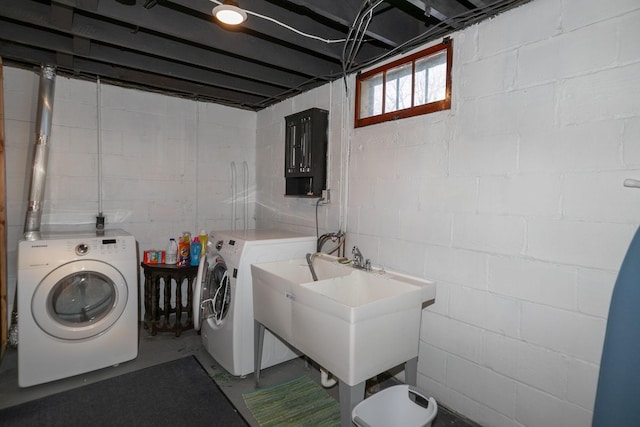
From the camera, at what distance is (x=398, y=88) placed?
2250 millimetres

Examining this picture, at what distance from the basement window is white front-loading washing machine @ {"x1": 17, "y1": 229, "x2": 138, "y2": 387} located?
2.08 m

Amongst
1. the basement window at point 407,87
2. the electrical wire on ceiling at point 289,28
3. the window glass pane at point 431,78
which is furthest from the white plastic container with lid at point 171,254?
the window glass pane at point 431,78

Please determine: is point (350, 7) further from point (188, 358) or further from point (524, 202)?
point (188, 358)

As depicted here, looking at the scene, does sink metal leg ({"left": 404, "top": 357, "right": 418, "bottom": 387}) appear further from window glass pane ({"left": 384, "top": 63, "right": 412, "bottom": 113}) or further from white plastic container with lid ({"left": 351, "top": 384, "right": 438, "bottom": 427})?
window glass pane ({"left": 384, "top": 63, "right": 412, "bottom": 113})

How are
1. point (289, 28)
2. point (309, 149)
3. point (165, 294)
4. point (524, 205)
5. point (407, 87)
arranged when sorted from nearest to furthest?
point (524, 205), point (289, 28), point (407, 87), point (309, 149), point (165, 294)

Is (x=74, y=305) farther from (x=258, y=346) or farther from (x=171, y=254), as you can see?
(x=258, y=346)

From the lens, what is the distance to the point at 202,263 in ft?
8.48

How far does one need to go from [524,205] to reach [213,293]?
222 cm

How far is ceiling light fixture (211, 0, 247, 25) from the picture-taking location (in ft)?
4.75

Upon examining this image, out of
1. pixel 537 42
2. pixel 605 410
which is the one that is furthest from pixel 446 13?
pixel 605 410

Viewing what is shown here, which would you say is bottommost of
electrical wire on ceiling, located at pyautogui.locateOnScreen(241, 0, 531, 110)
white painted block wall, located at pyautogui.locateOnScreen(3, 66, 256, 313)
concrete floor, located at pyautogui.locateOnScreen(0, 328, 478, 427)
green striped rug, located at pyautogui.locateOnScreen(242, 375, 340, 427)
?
green striped rug, located at pyautogui.locateOnScreen(242, 375, 340, 427)

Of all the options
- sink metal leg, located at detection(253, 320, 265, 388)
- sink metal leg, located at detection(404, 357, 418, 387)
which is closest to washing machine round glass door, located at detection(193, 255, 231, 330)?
sink metal leg, located at detection(253, 320, 265, 388)

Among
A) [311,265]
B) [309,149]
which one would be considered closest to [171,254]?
[311,265]

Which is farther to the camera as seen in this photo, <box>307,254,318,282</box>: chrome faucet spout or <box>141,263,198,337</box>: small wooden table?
<box>141,263,198,337</box>: small wooden table
